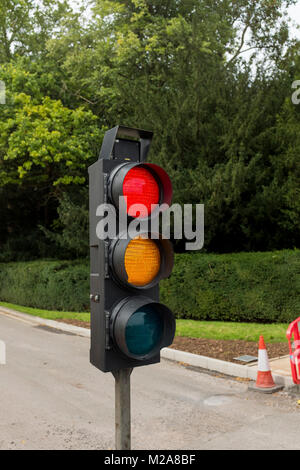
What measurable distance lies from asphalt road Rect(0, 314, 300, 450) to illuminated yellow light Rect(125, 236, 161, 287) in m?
3.14

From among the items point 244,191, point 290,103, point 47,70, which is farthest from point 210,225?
point 47,70

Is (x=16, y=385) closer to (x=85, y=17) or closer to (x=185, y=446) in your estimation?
(x=185, y=446)

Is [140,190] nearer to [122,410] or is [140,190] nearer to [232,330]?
[122,410]

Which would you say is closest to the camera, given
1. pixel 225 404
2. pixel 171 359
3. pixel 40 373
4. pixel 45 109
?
pixel 225 404

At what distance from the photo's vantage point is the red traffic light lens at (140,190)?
107 inches

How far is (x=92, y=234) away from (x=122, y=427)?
117 cm

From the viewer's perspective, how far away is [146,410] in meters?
6.37

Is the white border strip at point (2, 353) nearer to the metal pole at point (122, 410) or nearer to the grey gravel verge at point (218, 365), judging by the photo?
the grey gravel verge at point (218, 365)

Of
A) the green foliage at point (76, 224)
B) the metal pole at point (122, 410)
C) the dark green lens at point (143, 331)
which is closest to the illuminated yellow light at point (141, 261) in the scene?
the dark green lens at point (143, 331)

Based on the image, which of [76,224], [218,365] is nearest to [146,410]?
[218,365]

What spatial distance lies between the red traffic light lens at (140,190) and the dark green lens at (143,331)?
575 mm

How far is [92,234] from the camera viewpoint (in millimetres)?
2771

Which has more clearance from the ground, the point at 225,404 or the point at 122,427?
the point at 122,427

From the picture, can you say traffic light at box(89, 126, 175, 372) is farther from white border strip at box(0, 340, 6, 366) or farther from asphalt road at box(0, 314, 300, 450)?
white border strip at box(0, 340, 6, 366)
